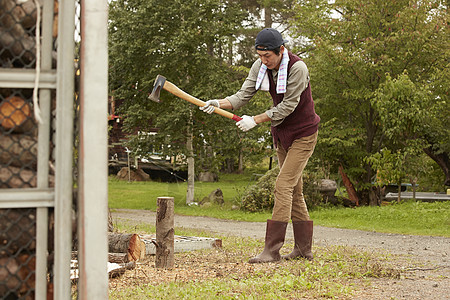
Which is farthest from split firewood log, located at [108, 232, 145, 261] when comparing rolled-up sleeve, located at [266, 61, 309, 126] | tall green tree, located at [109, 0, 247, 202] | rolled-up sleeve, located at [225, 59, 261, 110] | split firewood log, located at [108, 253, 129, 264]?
tall green tree, located at [109, 0, 247, 202]

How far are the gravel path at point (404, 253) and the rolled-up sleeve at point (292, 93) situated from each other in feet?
5.69

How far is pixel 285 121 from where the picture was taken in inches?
235

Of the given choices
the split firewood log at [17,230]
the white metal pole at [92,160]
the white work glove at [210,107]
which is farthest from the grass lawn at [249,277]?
the split firewood log at [17,230]

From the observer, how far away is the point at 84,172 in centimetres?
239

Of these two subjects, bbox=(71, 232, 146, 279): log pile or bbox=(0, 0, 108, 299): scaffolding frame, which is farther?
bbox=(71, 232, 146, 279): log pile

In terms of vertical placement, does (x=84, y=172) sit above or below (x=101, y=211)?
above

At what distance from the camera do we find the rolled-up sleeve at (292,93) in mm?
5691

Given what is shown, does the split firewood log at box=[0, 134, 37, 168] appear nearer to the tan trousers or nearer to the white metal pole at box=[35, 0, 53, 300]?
the white metal pole at box=[35, 0, 53, 300]

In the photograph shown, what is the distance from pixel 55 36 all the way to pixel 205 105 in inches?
137

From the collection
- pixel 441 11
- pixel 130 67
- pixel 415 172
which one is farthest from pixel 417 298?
pixel 130 67

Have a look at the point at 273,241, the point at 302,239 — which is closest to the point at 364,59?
the point at 302,239

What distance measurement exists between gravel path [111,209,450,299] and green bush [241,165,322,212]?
2.40 metres

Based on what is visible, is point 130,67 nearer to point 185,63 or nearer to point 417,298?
point 185,63

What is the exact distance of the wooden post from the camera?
5.71 m
